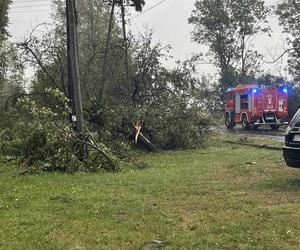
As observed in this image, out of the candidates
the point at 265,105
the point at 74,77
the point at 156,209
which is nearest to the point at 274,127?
the point at 265,105

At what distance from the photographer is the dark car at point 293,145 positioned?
9.66 m

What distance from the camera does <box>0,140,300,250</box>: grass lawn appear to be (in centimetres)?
616

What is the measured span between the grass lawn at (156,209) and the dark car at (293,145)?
1.58 feet

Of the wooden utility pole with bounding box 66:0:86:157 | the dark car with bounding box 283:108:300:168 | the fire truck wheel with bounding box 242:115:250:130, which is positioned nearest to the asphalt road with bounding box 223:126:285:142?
the fire truck wheel with bounding box 242:115:250:130

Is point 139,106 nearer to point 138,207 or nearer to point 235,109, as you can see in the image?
point 138,207

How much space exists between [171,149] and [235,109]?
16.8 meters

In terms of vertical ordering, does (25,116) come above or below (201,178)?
above

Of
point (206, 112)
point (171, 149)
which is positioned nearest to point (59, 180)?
point (171, 149)

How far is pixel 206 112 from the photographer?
2262 centimetres

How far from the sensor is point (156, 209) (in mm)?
7961

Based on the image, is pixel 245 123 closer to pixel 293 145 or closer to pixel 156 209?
pixel 293 145

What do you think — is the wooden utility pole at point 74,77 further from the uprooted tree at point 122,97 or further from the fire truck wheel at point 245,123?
the fire truck wheel at point 245,123

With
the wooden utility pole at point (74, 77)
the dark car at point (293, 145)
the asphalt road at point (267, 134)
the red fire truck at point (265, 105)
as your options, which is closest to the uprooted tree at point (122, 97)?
the wooden utility pole at point (74, 77)

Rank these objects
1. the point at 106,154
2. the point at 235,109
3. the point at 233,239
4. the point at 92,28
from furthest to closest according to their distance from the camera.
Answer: the point at 235,109, the point at 92,28, the point at 106,154, the point at 233,239
